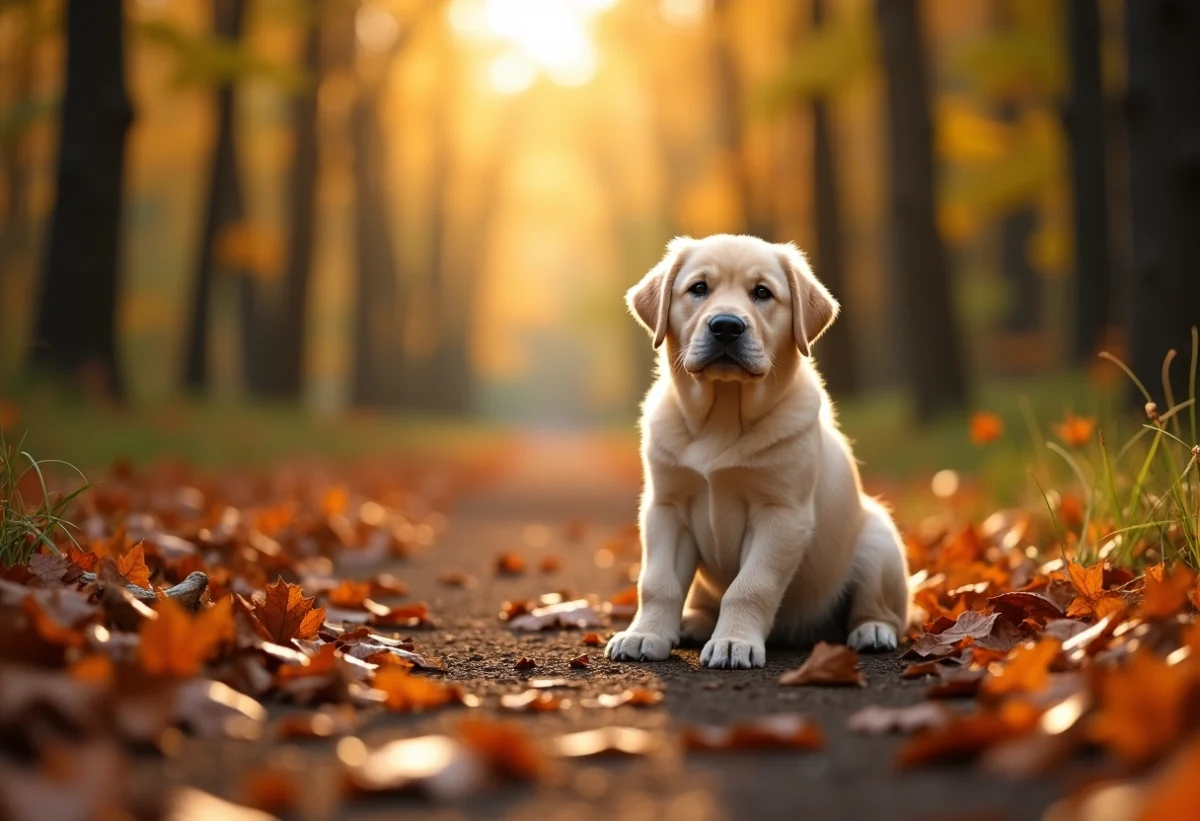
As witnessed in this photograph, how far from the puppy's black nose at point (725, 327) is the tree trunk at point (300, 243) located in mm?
16037

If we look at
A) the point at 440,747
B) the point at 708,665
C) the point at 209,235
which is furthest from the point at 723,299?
the point at 209,235

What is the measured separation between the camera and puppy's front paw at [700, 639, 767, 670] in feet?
11.7

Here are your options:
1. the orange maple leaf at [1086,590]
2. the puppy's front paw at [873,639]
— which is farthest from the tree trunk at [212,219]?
A: the orange maple leaf at [1086,590]

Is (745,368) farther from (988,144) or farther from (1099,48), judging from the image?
(988,144)

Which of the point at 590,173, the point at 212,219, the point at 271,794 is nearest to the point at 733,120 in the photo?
the point at 212,219

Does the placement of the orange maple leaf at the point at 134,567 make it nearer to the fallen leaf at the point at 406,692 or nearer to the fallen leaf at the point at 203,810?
the fallen leaf at the point at 406,692

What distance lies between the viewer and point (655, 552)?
3.94 m

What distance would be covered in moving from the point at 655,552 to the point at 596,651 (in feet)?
1.43

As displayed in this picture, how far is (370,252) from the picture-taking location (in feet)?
85.9

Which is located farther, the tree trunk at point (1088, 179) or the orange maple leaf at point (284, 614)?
the tree trunk at point (1088, 179)

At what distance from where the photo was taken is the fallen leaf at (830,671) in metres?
3.22

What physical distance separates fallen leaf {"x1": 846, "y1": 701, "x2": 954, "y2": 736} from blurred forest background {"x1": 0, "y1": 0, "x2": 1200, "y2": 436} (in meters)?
5.24

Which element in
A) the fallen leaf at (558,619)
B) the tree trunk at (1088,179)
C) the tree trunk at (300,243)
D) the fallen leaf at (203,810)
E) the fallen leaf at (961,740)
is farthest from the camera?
the tree trunk at (300,243)

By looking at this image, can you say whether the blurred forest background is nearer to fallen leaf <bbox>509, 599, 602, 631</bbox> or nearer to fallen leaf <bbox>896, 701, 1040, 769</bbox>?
fallen leaf <bbox>509, 599, 602, 631</bbox>
